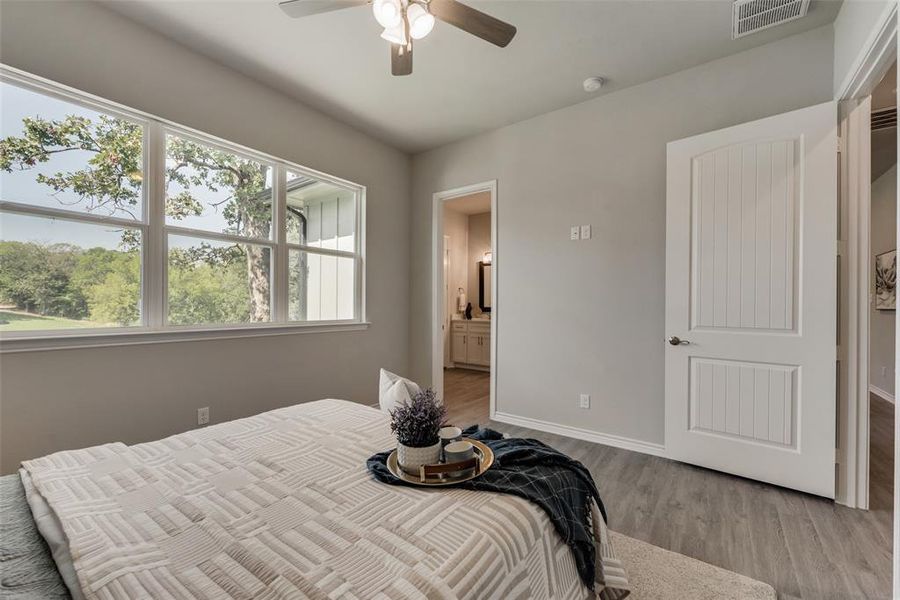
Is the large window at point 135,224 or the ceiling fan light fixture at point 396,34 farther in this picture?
the large window at point 135,224

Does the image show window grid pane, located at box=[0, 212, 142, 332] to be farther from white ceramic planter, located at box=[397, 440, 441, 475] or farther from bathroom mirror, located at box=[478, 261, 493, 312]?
bathroom mirror, located at box=[478, 261, 493, 312]

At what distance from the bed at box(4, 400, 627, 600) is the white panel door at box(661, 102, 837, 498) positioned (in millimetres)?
1529

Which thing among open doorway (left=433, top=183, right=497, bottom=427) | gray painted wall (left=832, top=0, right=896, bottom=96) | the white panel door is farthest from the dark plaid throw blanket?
open doorway (left=433, top=183, right=497, bottom=427)

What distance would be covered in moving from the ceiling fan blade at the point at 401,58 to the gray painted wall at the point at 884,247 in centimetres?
572

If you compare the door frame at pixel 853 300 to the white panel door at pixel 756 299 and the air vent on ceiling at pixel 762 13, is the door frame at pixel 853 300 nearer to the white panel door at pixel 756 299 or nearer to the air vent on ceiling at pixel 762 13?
the white panel door at pixel 756 299

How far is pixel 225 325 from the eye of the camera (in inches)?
104

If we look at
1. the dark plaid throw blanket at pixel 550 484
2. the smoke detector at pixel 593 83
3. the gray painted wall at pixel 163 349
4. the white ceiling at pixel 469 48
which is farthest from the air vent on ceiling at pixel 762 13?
the gray painted wall at pixel 163 349

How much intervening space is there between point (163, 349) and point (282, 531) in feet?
6.52

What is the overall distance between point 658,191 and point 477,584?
9.32 ft

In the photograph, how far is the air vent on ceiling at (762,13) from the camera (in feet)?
6.54

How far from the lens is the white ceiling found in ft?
6.95

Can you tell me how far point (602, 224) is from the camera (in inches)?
117

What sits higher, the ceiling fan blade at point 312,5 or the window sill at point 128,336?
the ceiling fan blade at point 312,5

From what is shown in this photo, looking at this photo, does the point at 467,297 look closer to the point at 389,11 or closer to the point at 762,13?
the point at 762,13
